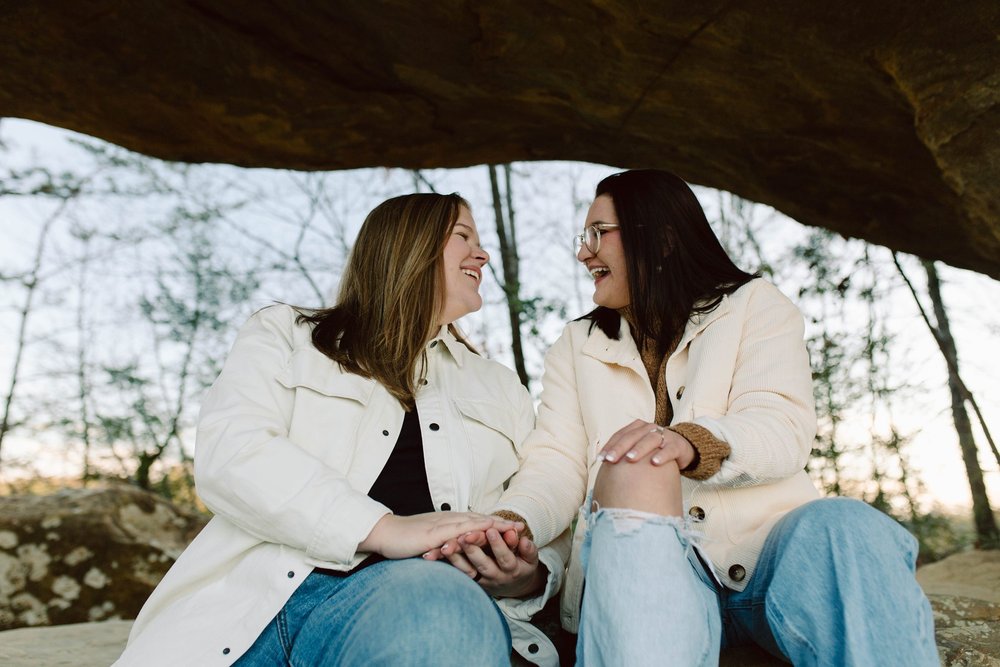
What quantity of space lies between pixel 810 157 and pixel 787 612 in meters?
2.75

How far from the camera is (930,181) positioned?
3828 millimetres

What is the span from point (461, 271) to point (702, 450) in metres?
1.16

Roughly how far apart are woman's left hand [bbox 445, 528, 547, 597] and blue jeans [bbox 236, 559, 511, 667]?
4.0 inches

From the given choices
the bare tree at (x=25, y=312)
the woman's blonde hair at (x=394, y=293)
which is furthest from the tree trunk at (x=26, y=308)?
the woman's blonde hair at (x=394, y=293)

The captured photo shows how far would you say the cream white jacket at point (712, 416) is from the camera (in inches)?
79.0

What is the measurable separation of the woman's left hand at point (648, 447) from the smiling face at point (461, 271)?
105 centimetres

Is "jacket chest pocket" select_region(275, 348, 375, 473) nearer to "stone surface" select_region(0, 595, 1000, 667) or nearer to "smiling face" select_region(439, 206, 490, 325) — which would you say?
"smiling face" select_region(439, 206, 490, 325)

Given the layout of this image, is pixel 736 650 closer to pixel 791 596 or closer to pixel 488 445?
pixel 791 596

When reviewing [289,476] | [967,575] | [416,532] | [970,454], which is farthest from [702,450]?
[970,454]

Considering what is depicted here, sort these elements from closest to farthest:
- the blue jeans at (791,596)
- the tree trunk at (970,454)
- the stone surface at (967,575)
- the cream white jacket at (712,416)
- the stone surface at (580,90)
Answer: the blue jeans at (791,596)
the cream white jacket at (712,416)
the stone surface at (580,90)
the stone surface at (967,575)
the tree trunk at (970,454)

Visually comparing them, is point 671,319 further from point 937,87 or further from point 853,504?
point 937,87

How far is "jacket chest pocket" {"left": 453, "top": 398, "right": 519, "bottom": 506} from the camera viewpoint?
2426 mm

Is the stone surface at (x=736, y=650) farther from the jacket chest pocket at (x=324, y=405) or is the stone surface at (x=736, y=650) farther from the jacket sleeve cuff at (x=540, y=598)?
the jacket chest pocket at (x=324, y=405)

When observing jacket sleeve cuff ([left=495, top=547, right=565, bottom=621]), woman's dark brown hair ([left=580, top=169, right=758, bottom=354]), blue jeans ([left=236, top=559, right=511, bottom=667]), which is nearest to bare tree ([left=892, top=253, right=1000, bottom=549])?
woman's dark brown hair ([left=580, top=169, right=758, bottom=354])
